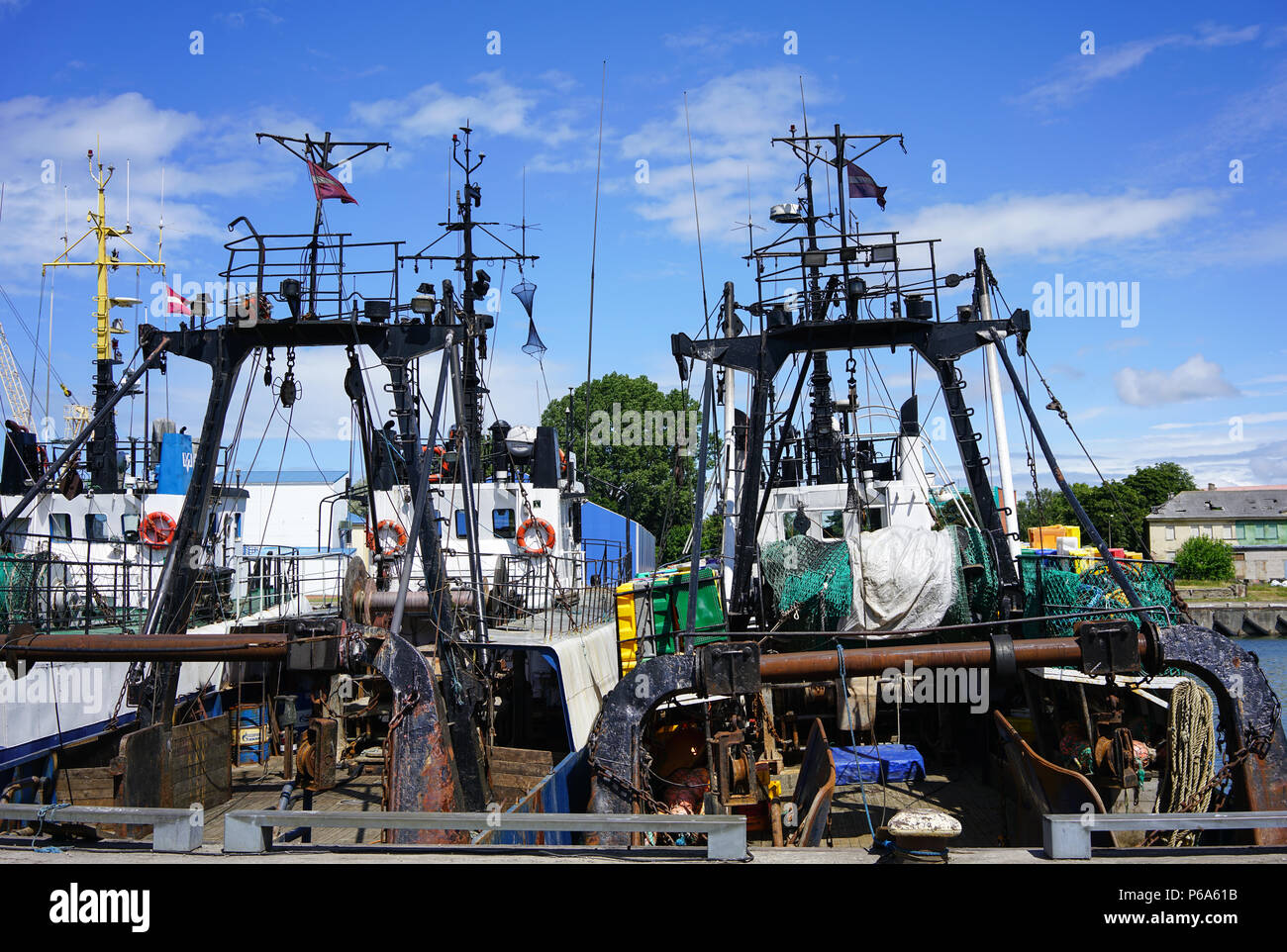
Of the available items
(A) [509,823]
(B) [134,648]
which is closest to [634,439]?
(B) [134,648]

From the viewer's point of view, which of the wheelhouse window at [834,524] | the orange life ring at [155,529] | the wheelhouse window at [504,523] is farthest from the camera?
the wheelhouse window at [504,523]

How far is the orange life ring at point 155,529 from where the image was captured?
2159cm

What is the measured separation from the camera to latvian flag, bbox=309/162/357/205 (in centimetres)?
1391

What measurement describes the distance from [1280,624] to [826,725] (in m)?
52.4

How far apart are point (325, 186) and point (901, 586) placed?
1040 centimetres

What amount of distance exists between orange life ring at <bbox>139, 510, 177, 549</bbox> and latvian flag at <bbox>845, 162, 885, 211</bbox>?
16.8m

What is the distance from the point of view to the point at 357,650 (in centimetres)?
885

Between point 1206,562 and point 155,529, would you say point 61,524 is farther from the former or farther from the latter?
point 1206,562

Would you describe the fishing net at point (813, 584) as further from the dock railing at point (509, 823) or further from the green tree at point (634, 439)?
the green tree at point (634, 439)

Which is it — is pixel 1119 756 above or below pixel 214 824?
above

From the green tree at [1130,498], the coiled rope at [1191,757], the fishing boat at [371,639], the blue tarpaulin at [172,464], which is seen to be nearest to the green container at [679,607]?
the fishing boat at [371,639]

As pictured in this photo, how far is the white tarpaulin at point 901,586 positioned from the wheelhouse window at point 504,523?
11297 millimetres
